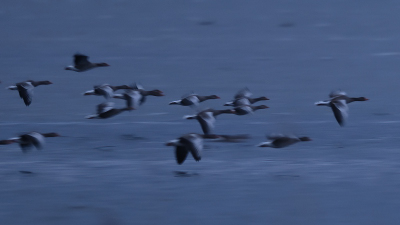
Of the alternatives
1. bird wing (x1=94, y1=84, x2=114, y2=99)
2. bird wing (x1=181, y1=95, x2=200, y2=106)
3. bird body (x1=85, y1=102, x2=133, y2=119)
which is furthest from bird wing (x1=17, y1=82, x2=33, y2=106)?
bird wing (x1=181, y1=95, x2=200, y2=106)

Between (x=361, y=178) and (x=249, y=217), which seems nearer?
A: (x=249, y=217)

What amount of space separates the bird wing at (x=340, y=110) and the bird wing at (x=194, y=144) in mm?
2169

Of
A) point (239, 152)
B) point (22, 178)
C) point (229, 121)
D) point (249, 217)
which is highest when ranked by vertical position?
point (229, 121)

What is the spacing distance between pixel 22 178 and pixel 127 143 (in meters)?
2.43

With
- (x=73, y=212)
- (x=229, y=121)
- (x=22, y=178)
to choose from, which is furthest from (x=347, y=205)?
(x=229, y=121)

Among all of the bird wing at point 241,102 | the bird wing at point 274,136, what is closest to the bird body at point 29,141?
the bird wing at point 274,136

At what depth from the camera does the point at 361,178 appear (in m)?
8.94

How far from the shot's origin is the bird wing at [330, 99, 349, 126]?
32.8ft

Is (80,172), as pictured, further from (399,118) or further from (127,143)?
(399,118)

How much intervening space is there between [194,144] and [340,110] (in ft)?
7.83

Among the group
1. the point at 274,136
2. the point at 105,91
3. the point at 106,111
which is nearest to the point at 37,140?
the point at 106,111

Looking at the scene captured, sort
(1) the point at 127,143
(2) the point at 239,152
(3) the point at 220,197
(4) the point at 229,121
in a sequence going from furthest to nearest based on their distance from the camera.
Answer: (4) the point at 229,121 → (1) the point at 127,143 → (2) the point at 239,152 → (3) the point at 220,197

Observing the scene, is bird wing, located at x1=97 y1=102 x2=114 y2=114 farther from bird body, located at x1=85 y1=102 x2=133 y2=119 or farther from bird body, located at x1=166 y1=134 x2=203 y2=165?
bird body, located at x1=166 y1=134 x2=203 y2=165

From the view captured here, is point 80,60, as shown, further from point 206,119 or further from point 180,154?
point 180,154
